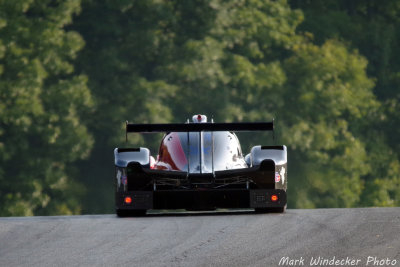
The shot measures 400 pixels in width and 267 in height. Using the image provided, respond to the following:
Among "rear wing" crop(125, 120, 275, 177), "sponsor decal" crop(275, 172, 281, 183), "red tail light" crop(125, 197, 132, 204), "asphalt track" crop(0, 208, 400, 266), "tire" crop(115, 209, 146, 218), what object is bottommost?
"tire" crop(115, 209, 146, 218)

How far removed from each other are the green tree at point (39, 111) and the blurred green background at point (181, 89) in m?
0.05

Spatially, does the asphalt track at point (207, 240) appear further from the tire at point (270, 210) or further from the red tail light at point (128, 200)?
the tire at point (270, 210)

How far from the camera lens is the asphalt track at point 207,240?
1263 centimetres

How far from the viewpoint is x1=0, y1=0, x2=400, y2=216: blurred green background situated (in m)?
42.0

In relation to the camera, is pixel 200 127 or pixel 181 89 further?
pixel 181 89

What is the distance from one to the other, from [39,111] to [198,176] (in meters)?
22.6

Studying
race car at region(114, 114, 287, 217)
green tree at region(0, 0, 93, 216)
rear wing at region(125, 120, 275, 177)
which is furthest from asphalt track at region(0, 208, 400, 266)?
green tree at region(0, 0, 93, 216)

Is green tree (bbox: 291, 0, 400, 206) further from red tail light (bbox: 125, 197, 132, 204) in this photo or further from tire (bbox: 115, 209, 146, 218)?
red tail light (bbox: 125, 197, 132, 204)

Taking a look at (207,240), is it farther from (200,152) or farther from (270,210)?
(200,152)

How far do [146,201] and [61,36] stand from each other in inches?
963

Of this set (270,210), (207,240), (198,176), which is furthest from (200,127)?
(207,240)

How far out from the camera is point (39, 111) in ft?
135

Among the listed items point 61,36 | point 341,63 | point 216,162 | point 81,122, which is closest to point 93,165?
point 81,122

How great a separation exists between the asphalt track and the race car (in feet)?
1.33
